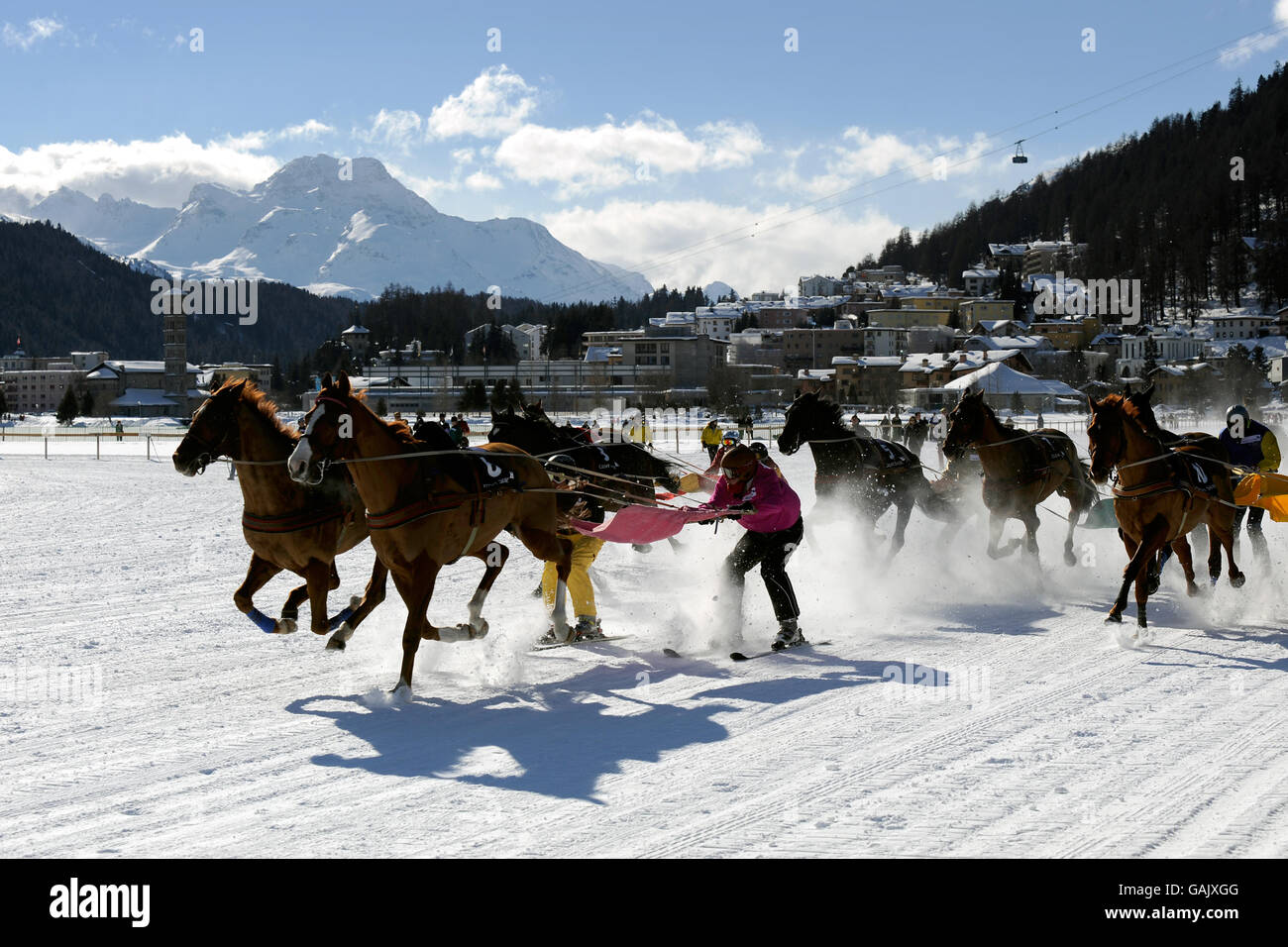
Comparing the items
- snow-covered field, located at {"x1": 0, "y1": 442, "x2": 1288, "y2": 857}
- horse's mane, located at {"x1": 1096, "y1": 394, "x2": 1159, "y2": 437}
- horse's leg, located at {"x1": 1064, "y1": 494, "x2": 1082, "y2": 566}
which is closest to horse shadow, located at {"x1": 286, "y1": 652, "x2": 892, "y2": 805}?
snow-covered field, located at {"x1": 0, "y1": 442, "x2": 1288, "y2": 857}

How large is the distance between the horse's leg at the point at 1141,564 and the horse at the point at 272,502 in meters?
6.09

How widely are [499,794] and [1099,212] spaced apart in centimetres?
18834

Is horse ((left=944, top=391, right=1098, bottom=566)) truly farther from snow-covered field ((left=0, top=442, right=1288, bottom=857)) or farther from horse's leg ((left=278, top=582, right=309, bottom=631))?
horse's leg ((left=278, top=582, right=309, bottom=631))

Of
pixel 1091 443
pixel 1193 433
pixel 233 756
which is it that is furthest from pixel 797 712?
pixel 1193 433

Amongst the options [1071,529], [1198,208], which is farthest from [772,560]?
[1198,208]

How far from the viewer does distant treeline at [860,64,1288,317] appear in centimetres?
13862

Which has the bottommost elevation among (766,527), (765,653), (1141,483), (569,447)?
(765,653)

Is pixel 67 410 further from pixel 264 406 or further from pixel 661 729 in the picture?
pixel 661 729

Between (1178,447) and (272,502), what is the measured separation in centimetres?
821

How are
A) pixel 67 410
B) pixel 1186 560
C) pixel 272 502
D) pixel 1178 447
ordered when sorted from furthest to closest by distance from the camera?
pixel 67 410, pixel 1178 447, pixel 1186 560, pixel 272 502

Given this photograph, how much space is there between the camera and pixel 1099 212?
175 metres

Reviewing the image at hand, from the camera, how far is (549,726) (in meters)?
6.89
